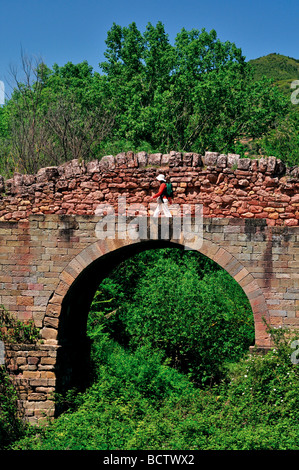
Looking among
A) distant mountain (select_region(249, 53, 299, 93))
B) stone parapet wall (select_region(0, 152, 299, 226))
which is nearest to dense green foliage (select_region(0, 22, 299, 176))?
stone parapet wall (select_region(0, 152, 299, 226))

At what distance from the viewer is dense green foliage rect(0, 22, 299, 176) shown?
68.8 feet

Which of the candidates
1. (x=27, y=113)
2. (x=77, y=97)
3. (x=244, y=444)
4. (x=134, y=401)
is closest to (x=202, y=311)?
(x=134, y=401)

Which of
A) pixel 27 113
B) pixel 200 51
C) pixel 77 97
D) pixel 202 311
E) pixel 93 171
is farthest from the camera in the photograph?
pixel 77 97

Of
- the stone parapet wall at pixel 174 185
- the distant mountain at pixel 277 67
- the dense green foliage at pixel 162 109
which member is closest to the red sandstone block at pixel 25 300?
the stone parapet wall at pixel 174 185

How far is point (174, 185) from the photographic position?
9.75 meters

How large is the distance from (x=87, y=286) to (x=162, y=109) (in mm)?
12149

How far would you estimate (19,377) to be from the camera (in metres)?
9.66

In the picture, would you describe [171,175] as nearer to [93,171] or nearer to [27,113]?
[93,171]

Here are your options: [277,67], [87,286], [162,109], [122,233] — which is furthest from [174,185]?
[277,67]

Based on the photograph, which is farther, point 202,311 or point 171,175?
point 202,311

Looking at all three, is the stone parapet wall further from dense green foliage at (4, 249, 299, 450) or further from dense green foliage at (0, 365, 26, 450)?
dense green foliage at (0, 365, 26, 450)

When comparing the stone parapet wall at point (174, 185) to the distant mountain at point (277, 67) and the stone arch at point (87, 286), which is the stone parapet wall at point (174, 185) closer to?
the stone arch at point (87, 286)

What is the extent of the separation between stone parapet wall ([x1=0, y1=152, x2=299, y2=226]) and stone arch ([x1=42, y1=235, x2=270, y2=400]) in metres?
0.70

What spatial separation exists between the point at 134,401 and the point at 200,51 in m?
17.4
